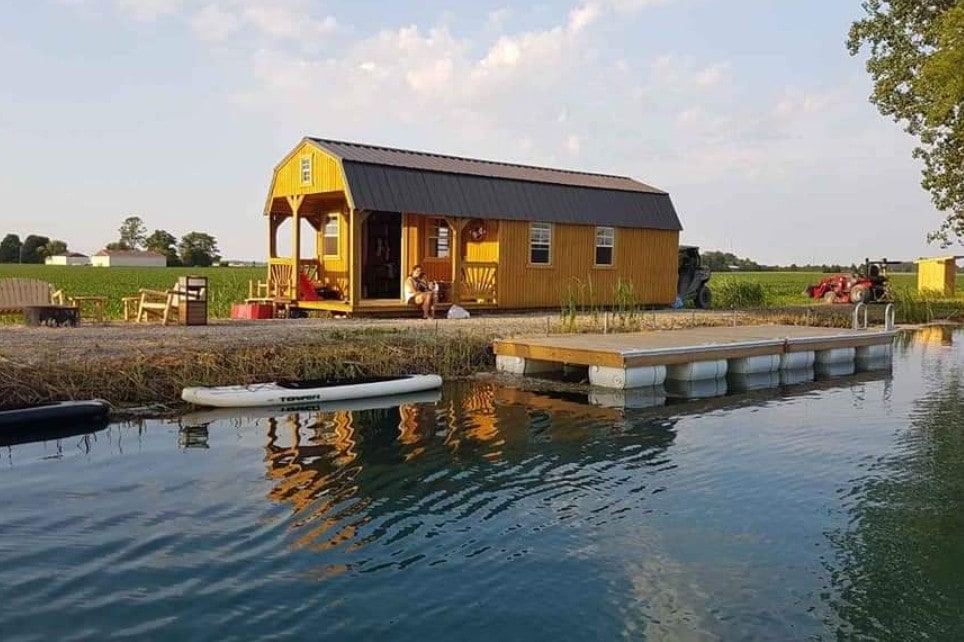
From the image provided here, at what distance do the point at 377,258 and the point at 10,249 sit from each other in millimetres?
96370

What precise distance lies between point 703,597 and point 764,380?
10410mm

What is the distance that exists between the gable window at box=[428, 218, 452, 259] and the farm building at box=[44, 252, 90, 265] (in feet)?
318

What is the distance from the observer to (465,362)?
14.9 meters

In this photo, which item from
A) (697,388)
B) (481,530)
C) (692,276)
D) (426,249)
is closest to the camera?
(481,530)

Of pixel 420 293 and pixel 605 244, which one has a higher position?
pixel 605 244

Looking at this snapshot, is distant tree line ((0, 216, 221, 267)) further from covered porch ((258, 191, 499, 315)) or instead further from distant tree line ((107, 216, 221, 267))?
covered porch ((258, 191, 499, 315))

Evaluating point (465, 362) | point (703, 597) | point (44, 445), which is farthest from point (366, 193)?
point (703, 597)

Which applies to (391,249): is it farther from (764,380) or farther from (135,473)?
(135,473)

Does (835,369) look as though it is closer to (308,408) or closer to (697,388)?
(697,388)

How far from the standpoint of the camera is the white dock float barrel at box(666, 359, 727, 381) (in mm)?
14719

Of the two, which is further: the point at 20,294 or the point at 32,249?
the point at 32,249

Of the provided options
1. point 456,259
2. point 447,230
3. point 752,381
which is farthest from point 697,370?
point 447,230

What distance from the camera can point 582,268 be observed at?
22.3 metres

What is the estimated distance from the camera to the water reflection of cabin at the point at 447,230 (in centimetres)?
1895
